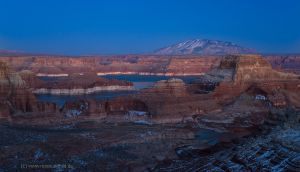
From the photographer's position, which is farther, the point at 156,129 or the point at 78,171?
the point at 156,129

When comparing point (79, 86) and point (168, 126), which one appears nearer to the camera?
point (168, 126)

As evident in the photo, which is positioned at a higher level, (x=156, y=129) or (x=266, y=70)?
(x=266, y=70)

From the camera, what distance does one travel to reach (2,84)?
33.1 meters

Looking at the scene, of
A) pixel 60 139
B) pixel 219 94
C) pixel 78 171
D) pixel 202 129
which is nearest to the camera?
pixel 78 171

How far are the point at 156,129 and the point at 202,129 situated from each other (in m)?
3.19

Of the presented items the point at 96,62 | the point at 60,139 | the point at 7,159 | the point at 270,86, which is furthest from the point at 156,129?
the point at 96,62

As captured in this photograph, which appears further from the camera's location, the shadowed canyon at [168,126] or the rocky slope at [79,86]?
the rocky slope at [79,86]

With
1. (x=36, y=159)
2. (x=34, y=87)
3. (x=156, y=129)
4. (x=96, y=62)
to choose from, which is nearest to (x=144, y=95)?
(x=156, y=129)

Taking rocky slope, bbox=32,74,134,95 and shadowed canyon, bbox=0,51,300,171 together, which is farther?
rocky slope, bbox=32,74,134,95

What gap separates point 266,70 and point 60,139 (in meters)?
26.1

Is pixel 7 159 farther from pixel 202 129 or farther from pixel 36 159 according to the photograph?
pixel 202 129

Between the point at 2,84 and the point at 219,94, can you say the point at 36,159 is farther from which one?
the point at 219,94

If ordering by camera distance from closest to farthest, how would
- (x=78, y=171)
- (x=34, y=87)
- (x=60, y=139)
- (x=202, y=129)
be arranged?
1. (x=78, y=171)
2. (x=60, y=139)
3. (x=202, y=129)
4. (x=34, y=87)

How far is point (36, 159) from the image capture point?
57.9 feet
